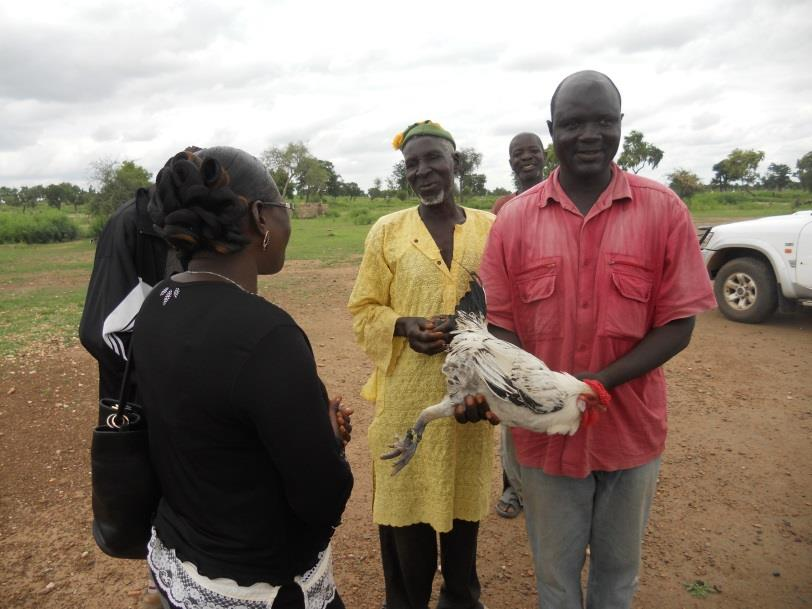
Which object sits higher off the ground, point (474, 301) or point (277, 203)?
point (277, 203)

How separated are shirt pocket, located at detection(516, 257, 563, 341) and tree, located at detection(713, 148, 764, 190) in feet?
205

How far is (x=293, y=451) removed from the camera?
4.69 ft

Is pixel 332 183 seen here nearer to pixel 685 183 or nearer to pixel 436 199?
pixel 685 183

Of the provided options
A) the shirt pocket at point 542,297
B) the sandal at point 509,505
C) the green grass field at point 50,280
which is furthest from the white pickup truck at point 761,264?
the green grass field at point 50,280

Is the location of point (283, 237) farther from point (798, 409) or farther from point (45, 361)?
point (45, 361)

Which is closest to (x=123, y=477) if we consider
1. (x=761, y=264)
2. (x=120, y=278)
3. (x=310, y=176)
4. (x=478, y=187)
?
(x=120, y=278)

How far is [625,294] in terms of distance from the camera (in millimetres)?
1971

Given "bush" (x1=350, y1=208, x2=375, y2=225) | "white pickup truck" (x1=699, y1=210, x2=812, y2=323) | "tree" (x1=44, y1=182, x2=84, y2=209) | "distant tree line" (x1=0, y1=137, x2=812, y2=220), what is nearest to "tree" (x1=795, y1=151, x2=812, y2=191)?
"distant tree line" (x1=0, y1=137, x2=812, y2=220)

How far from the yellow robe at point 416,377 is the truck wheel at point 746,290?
6713 millimetres

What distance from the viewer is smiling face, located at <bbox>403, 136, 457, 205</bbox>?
269cm

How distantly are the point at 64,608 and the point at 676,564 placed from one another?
3.36 meters

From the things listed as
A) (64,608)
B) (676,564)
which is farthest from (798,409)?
(64,608)

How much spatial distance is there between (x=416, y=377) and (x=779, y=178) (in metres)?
71.5

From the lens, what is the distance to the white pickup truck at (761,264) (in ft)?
24.6
